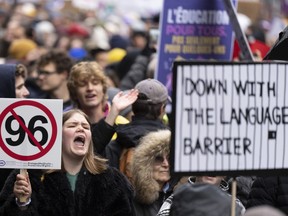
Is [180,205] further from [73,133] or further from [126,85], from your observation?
[126,85]

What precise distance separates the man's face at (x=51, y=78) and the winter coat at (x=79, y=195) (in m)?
3.90

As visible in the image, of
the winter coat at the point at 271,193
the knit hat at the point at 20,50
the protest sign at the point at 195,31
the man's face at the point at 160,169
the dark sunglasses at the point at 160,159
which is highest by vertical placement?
the knit hat at the point at 20,50

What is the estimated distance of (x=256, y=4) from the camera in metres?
37.1

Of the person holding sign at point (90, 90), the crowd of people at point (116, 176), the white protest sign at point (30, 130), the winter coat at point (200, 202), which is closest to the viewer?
the winter coat at point (200, 202)

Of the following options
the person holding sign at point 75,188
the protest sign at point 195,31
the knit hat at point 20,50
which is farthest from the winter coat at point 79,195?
the knit hat at point 20,50

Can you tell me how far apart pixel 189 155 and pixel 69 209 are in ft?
4.87

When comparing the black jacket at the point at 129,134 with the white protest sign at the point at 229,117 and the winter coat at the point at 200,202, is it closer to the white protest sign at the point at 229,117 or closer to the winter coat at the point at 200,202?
the white protest sign at the point at 229,117

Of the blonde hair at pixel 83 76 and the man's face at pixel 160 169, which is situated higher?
the blonde hair at pixel 83 76

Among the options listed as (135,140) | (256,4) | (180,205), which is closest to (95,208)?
(135,140)

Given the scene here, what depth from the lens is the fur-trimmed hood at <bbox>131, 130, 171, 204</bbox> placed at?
8398 mm

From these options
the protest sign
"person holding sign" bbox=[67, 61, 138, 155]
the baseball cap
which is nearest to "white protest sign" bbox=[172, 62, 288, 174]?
the baseball cap

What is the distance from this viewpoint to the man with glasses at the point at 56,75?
1188 cm

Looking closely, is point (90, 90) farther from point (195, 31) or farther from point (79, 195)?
point (79, 195)

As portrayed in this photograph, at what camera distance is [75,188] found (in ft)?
26.0
